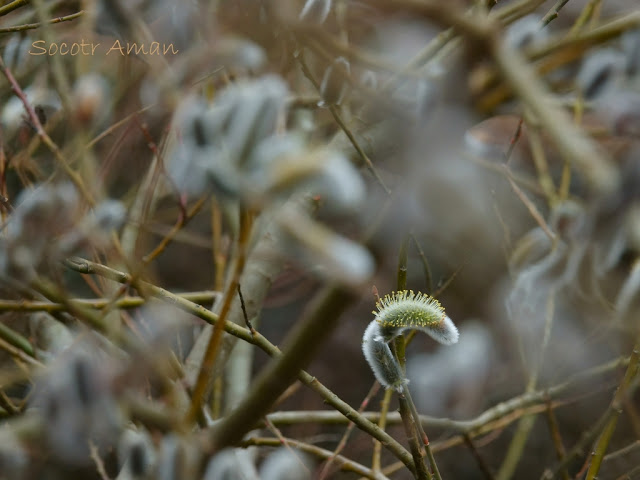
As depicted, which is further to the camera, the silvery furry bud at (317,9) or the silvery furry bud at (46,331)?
the silvery furry bud at (46,331)

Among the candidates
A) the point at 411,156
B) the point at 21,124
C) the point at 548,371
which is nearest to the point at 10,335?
the point at 21,124

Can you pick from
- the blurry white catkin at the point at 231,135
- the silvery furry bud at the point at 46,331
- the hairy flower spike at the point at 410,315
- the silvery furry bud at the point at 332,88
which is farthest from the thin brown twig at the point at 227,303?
the silvery furry bud at the point at 46,331

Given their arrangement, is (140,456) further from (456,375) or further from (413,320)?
(456,375)

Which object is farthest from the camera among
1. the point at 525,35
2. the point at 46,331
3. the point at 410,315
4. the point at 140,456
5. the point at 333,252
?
the point at 46,331

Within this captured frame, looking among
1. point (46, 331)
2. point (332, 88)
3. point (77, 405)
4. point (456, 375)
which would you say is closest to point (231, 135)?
point (77, 405)

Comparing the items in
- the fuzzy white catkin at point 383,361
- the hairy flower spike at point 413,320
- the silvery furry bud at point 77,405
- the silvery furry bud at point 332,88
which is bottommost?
the silvery furry bud at point 77,405

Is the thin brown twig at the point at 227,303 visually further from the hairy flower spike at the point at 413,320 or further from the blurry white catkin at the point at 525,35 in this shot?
the blurry white catkin at the point at 525,35

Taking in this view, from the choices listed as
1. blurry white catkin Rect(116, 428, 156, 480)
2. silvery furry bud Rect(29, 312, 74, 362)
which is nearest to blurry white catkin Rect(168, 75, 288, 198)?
blurry white catkin Rect(116, 428, 156, 480)
